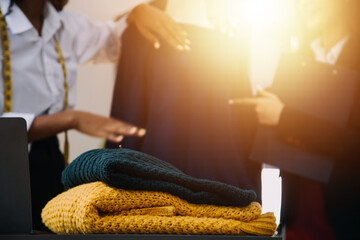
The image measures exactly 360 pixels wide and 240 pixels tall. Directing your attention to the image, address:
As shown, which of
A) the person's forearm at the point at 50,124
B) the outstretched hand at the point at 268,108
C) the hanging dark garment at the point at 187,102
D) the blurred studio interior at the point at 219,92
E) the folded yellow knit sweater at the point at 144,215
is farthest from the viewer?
the outstretched hand at the point at 268,108

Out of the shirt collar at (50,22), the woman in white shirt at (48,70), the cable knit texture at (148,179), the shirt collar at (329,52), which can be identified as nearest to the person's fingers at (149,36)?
the woman in white shirt at (48,70)

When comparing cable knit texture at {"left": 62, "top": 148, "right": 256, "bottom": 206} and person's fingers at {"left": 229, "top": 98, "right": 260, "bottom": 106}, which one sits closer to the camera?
cable knit texture at {"left": 62, "top": 148, "right": 256, "bottom": 206}

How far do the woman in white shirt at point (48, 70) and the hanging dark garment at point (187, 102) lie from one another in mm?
35

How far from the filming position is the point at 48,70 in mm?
894

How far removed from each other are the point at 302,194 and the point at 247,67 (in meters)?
0.36

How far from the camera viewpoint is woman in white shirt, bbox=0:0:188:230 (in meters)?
0.81

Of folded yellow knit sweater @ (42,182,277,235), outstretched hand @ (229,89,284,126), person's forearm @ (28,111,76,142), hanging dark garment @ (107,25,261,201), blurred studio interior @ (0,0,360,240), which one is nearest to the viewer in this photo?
folded yellow knit sweater @ (42,182,277,235)

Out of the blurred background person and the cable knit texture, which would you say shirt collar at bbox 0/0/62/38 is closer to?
the blurred background person

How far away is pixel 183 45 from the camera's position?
3.32 feet

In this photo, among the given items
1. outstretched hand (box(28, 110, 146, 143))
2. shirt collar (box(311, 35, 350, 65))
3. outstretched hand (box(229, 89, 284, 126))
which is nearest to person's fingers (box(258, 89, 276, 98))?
outstretched hand (box(229, 89, 284, 126))

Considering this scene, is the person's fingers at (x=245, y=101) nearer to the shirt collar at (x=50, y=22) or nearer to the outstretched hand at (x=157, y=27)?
the outstretched hand at (x=157, y=27)

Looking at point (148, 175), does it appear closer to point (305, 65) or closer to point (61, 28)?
point (61, 28)

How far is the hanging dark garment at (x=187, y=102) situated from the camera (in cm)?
98

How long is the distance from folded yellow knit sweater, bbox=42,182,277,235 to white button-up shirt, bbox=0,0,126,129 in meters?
0.54
